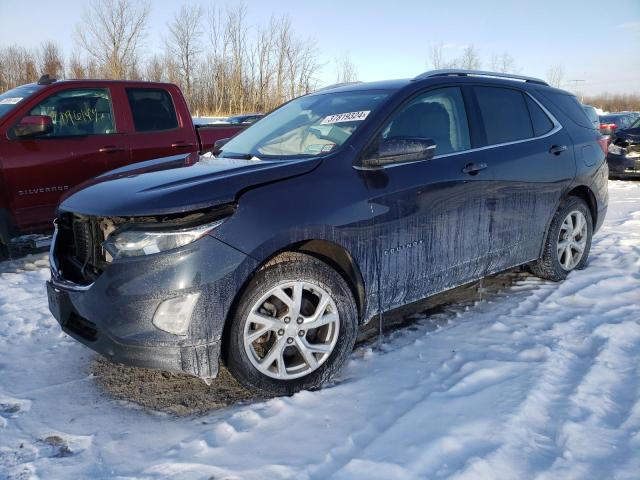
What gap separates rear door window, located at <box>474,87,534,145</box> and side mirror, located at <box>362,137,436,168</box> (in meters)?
0.97

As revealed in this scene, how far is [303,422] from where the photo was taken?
8.26 ft

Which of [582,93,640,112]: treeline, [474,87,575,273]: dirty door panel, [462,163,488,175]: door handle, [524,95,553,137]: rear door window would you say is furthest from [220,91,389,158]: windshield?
[582,93,640,112]: treeline

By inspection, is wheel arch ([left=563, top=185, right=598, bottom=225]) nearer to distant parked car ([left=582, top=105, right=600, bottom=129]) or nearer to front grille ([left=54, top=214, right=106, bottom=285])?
distant parked car ([left=582, top=105, right=600, bottom=129])

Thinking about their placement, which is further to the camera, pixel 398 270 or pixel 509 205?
pixel 509 205

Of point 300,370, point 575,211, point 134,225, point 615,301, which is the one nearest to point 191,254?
point 134,225

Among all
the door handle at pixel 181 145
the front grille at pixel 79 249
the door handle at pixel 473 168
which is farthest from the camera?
the door handle at pixel 181 145

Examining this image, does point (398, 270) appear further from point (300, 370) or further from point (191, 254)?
point (191, 254)

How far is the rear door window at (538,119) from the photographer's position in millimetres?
4160

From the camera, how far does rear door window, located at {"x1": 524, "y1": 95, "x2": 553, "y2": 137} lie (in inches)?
164

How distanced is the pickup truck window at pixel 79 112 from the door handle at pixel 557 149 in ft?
14.8

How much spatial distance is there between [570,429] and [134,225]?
2.21m

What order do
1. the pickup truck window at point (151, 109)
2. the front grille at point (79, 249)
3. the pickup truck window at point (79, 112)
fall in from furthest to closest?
1. the pickup truck window at point (151, 109)
2. the pickup truck window at point (79, 112)
3. the front grille at point (79, 249)

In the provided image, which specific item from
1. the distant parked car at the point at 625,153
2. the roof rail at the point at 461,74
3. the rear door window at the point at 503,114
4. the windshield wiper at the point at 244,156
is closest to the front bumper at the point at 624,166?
the distant parked car at the point at 625,153

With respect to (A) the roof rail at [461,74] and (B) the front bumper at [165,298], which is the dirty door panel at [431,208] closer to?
(A) the roof rail at [461,74]
